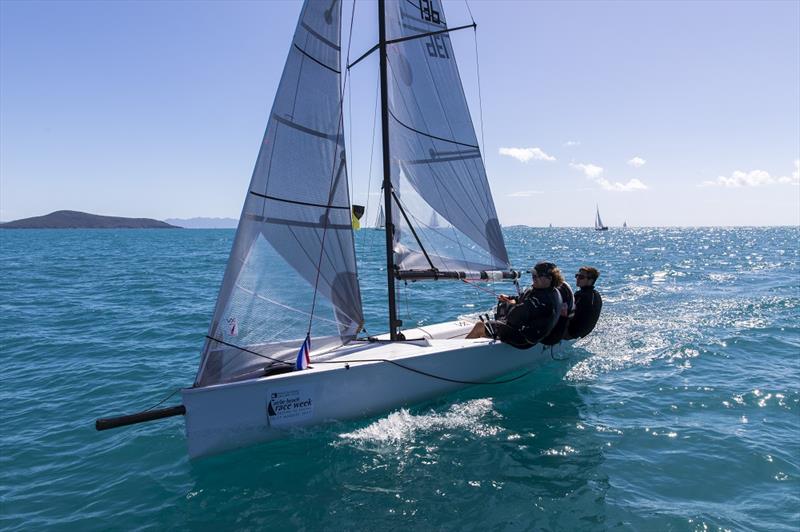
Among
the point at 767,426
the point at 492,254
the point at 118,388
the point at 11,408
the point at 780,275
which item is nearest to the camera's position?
the point at 767,426

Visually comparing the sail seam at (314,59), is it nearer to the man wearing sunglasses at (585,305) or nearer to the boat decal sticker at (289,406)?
the boat decal sticker at (289,406)

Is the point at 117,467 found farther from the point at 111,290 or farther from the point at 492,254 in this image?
the point at 111,290

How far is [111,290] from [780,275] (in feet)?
99.4

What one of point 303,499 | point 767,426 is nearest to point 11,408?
point 303,499

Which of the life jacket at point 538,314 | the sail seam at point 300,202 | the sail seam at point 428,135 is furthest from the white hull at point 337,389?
the sail seam at point 428,135

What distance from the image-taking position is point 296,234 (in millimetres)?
6719

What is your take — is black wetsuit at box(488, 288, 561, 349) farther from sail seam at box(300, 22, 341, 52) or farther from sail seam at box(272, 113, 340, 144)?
sail seam at box(300, 22, 341, 52)

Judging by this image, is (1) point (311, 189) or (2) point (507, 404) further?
(2) point (507, 404)

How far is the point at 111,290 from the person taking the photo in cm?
1814

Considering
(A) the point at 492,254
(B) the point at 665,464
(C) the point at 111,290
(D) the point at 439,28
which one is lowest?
(B) the point at 665,464

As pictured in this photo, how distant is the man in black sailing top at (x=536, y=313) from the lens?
24.5 ft

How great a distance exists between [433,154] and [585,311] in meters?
3.97

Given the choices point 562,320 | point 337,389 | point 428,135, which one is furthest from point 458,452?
point 428,135

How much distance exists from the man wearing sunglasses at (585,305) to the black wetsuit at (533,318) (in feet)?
3.13
